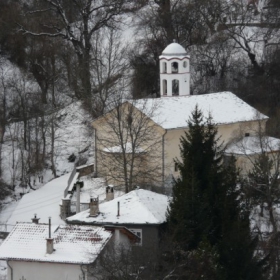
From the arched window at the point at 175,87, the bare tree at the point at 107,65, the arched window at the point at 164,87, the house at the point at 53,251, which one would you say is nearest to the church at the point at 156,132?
the arched window at the point at 164,87

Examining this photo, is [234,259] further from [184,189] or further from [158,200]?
[158,200]

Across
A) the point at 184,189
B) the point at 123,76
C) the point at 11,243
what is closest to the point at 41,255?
the point at 11,243

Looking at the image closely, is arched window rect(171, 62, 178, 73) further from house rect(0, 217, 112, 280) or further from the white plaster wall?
the white plaster wall

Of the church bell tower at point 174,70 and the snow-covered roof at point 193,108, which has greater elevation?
the church bell tower at point 174,70

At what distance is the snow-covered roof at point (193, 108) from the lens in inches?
1437

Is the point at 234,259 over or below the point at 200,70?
below

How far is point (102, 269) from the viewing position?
23.4 metres

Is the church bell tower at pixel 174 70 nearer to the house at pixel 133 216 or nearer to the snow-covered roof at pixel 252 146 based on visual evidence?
the snow-covered roof at pixel 252 146

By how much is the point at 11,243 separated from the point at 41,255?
49.4 inches

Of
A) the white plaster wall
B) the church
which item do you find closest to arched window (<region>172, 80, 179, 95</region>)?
the church

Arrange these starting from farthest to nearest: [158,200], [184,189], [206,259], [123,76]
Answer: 1. [123,76]
2. [158,200]
3. [184,189]
4. [206,259]

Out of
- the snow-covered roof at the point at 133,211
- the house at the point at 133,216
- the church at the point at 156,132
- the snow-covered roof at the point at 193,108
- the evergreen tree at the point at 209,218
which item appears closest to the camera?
the evergreen tree at the point at 209,218

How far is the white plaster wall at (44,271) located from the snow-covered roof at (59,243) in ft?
0.74

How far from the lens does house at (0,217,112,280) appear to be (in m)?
24.2
